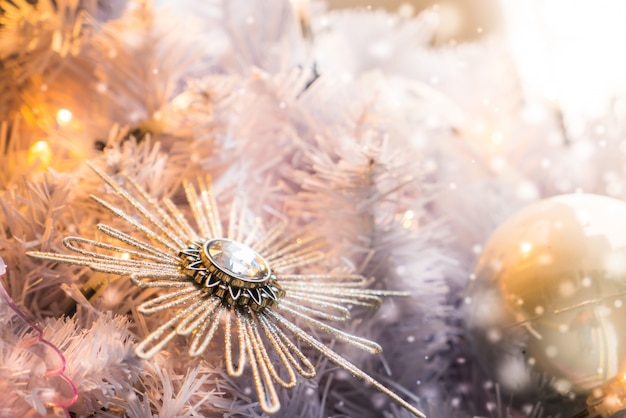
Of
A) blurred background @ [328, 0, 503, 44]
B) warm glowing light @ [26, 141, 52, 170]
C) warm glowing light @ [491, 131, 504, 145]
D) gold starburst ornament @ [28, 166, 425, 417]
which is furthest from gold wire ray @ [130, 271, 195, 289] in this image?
blurred background @ [328, 0, 503, 44]

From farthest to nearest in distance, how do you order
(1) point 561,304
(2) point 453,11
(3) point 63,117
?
(2) point 453,11
(3) point 63,117
(1) point 561,304

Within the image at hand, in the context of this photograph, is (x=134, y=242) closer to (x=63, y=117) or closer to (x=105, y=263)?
(x=105, y=263)

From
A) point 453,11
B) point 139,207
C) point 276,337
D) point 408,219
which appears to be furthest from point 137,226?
point 453,11

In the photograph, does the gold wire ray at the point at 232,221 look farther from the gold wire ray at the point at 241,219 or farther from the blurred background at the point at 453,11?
the blurred background at the point at 453,11

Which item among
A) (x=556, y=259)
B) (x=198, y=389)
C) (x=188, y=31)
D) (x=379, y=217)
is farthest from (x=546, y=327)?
(x=188, y=31)

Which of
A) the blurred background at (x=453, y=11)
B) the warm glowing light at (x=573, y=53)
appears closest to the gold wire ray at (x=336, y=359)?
the warm glowing light at (x=573, y=53)

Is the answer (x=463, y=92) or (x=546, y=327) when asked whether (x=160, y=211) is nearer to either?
(x=546, y=327)
